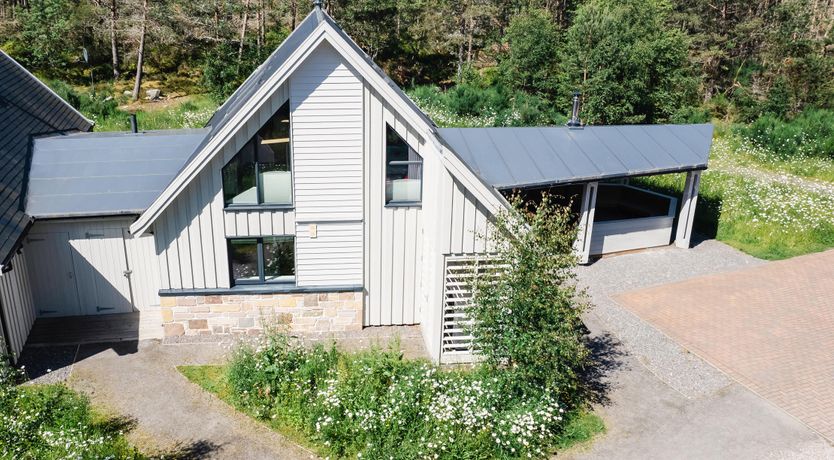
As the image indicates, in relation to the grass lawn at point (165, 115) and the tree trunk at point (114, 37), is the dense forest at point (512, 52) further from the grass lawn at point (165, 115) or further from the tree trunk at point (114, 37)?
the grass lawn at point (165, 115)

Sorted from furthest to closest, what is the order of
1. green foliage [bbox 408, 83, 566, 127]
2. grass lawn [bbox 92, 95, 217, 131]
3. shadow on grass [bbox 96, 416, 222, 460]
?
1. green foliage [bbox 408, 83, 566, 127]
2. grass lawn [bbox 92, 95, 217, 131]
3. shadow on grass [bbox 96, 416, 222, 460]

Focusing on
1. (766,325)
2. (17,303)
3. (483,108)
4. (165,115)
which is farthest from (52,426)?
(483,108)

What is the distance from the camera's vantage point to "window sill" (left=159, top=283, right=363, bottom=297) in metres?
A: 12.3

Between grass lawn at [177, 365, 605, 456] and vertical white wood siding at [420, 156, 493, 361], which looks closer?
grass lawn at [177, 365, 605, 456]

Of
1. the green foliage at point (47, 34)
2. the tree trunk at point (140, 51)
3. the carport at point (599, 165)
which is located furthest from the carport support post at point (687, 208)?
the green foliage at point (47, 34)

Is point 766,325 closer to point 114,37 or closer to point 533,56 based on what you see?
point 533,56

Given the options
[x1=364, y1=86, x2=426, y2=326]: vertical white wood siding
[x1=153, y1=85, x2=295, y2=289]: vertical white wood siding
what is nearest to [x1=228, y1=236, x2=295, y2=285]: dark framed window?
[x1=153, y1=85, x2=295, y2=289]: vertical white wood siding

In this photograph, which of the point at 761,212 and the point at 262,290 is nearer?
the point at 262,290

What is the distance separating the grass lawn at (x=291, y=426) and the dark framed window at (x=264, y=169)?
3446 millimetres

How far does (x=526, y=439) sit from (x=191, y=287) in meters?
7.51

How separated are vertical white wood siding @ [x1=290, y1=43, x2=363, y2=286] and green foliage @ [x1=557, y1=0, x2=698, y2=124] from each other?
83.1ft

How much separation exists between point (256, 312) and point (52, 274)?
4605mm

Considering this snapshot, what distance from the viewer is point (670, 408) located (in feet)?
36.0

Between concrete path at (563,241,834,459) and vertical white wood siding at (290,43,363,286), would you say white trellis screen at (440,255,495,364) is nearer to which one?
vertical white wood siding at (290,43,363,286)
